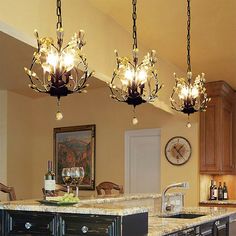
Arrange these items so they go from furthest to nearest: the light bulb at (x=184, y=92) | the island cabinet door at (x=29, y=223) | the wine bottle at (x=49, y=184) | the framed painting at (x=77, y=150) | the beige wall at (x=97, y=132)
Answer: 1. the framed painting at (x=77, y=150)
2. the beige wall at (x=97, y=132)
3. the light bulb at (x=184, y=92)
4. the wine bottle at (x=49, y=184)
5. the island cabinet door at (x=29, y=223)

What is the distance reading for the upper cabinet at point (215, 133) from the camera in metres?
6.75

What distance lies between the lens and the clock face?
6.80 metres

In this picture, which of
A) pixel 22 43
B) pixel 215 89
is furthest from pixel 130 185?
pixel 22 43

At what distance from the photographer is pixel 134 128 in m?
7.33

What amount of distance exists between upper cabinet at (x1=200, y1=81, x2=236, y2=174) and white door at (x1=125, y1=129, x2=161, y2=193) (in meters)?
0.74

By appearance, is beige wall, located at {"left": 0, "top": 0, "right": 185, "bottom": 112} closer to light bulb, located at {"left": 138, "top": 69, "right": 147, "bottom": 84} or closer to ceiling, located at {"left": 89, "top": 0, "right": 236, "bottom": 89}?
A: ceiling, located at {"left": 89, "top": 0, "right": 236, "bottom": 89}

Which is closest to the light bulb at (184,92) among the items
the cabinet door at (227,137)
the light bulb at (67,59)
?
the light bulb at (67,59)

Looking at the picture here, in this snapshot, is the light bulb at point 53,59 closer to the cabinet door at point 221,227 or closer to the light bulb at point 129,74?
the light bulb at point 129,74

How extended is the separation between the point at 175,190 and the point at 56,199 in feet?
13.5

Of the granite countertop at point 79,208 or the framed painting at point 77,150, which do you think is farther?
the framed painting at point 77,150

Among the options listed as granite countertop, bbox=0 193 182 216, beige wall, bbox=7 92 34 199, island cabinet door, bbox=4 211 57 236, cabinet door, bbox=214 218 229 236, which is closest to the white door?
beige wall, bbox=7 92 34 199

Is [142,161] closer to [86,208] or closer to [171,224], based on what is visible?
[171,224]

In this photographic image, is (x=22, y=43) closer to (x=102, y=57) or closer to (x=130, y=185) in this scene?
(x=102, y=57)

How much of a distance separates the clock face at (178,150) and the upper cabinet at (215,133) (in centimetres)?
22
